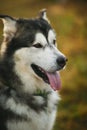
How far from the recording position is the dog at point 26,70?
245 inches

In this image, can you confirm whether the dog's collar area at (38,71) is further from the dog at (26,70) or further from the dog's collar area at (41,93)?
the dog's collar area at (41,93)

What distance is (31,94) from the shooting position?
6383mm

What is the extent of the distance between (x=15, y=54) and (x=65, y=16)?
7434 mm

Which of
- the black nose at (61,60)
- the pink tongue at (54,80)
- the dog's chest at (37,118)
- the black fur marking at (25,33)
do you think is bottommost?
the dog's chest at (37,118)

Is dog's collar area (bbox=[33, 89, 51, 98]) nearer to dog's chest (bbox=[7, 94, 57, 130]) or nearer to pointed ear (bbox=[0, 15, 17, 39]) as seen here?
dog's chest (bbox=[7, 94, 57, 130])

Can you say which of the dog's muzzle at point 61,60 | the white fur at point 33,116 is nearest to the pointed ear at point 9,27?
the dog's muzzle at point 61,60

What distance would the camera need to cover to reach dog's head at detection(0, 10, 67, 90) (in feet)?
20.3

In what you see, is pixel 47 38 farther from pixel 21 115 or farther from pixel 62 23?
pixel 62 23

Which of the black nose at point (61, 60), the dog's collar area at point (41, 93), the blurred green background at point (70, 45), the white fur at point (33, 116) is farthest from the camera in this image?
Result: the blurred green background at point (70, 45)

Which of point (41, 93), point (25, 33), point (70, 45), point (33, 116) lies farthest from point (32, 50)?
point (70, 45)

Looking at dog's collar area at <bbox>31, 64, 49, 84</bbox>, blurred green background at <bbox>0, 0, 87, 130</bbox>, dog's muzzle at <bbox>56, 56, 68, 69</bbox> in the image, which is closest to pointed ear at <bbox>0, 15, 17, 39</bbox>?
dog's collar area at <bbox>31, 64, 49, 84</bbox>

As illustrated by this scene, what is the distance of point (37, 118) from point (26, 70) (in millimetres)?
550

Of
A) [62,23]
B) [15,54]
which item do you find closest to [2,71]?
[15,54]

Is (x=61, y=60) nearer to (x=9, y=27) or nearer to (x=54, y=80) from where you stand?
(x=54, y=80)
